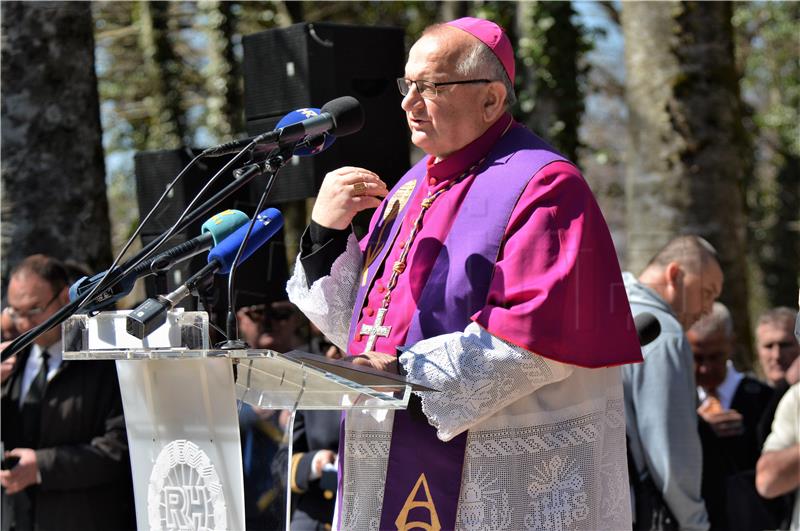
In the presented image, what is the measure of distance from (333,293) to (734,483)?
2873 millimetres

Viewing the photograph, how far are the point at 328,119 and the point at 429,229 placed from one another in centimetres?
52

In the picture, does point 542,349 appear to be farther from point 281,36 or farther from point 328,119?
point 281,36

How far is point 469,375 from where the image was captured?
2.82 metres

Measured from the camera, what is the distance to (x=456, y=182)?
10.7 feet

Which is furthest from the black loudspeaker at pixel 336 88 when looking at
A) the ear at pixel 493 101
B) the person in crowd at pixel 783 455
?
the person in crowd at pixel 783 455

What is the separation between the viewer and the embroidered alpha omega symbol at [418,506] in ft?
9.96

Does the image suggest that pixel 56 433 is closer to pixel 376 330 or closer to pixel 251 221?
pixel 376 330

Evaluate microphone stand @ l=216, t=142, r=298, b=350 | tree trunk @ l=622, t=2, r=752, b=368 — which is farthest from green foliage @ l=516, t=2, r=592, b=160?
microphone stand @ l=216, t=142, r=298, b=350

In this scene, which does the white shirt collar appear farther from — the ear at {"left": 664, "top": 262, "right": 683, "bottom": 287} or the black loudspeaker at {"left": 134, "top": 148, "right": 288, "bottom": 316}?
the ear at {"left": 664, "top": 262, "right": 683, "bottom": 287}

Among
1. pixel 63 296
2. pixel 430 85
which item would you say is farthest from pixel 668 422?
pixel 63 296

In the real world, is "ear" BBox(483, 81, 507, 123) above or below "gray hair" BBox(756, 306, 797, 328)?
above

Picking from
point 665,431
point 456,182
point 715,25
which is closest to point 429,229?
point 456,182

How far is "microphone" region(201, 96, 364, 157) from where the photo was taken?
2721mm

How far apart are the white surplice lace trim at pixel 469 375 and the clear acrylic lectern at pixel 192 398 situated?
22cm
